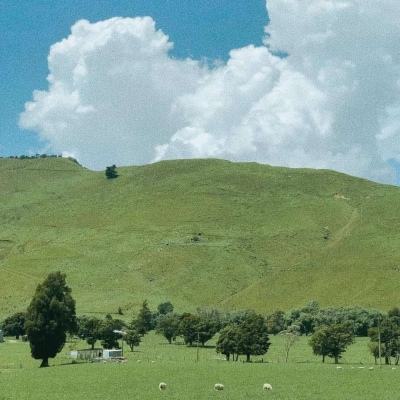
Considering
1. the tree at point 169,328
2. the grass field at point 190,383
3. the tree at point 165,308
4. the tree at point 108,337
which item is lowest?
the grass field at point 190,383

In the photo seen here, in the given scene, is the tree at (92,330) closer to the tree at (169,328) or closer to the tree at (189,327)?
the tree at (189,327)

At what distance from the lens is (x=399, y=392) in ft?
171

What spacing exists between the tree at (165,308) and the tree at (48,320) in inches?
3135

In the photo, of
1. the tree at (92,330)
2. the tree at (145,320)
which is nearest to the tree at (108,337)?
the tree at (92,330)

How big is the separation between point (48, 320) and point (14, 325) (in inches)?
2924

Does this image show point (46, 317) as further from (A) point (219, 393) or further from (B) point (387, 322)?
(B) point (387, 322)

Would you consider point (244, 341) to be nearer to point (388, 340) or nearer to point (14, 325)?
point (388, 340)

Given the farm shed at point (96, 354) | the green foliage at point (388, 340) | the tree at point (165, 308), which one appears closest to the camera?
the green foliage at point (388, 340)

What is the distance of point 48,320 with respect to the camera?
8581cm

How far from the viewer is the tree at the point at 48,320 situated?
3356 inches

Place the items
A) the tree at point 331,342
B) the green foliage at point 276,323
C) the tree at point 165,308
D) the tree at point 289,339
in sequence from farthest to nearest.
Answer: the tree at point 165,308 → the green foliage at point 276,323 → the tree at point 289,339 → the tree at point 331,342

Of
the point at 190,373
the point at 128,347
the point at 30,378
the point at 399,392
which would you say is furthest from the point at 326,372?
the point at 128,347

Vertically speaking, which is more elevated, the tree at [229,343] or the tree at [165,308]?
the tree at [165,308]

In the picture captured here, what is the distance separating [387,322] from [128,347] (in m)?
47.9
